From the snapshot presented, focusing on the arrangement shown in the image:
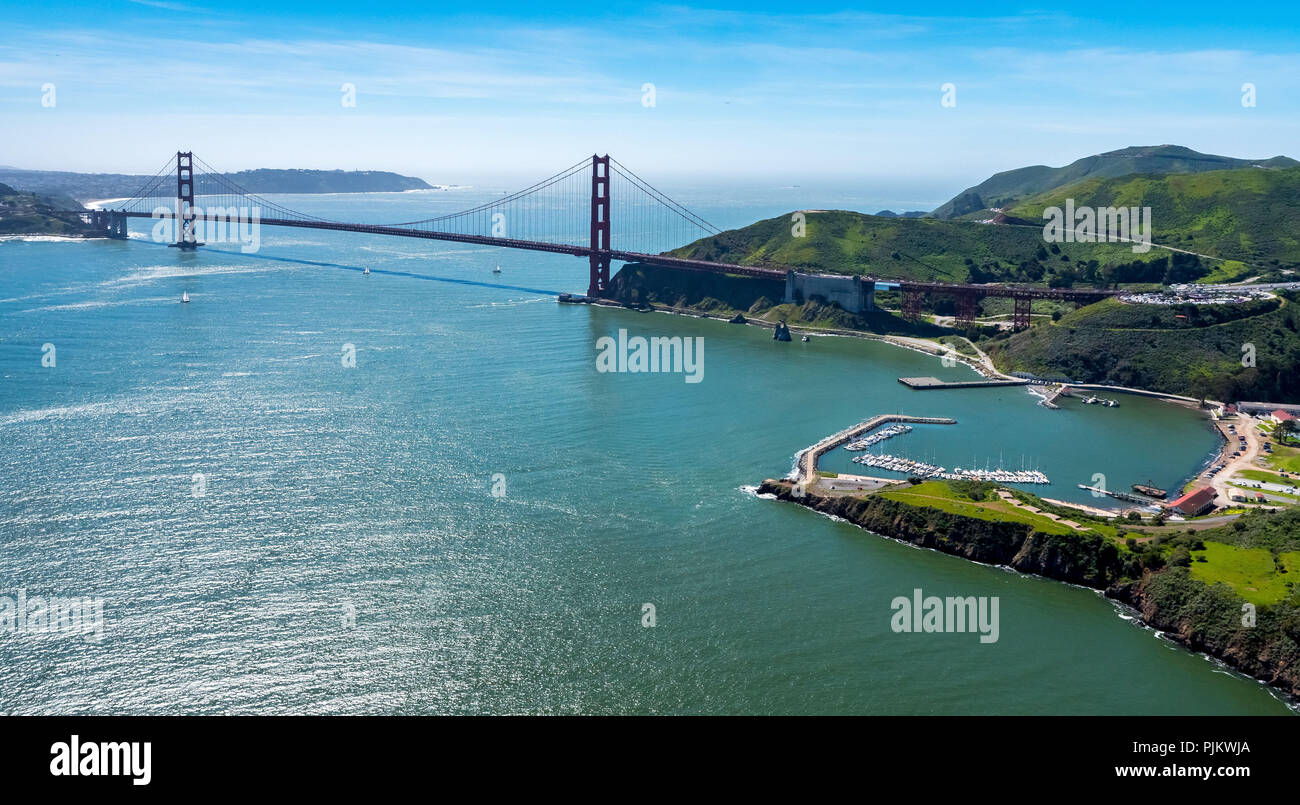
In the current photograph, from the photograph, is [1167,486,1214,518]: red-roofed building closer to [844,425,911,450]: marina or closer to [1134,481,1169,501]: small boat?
[1134,481,1169,501]: small boat

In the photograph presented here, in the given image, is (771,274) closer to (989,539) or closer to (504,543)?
(989,539)

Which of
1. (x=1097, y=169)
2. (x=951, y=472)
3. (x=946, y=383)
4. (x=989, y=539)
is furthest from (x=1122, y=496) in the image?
(x=1097, y=169)

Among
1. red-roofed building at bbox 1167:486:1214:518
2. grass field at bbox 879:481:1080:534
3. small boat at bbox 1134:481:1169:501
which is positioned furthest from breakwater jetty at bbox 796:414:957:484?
red-roofed building at bbox 1167:486:1214:518

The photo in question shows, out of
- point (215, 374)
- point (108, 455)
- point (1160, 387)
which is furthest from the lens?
point (1160, 387)

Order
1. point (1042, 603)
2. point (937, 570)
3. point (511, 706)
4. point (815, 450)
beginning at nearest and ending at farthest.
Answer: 1. point (511, 706)
2. point (1042, 603)
3. point (937, 570)
4. point (815, 450)
